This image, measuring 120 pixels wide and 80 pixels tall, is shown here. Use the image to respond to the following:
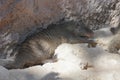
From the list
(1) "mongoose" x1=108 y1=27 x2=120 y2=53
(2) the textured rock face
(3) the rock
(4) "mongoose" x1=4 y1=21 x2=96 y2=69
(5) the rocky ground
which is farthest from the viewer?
(1) "mongoose" x1=108 y1=27 x2=120 y2=53

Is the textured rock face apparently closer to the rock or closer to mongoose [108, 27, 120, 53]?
mongoose [108, 27, 120, 53]

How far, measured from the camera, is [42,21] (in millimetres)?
4246

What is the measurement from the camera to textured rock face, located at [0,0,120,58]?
374 cm

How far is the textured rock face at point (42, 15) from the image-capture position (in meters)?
Result: 3.74

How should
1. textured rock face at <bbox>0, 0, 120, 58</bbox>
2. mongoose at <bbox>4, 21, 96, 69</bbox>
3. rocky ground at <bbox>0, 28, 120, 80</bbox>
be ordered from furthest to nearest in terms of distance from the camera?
1. mongoose at <bbox>4, 21, 96, 69</bbox>
2. textured rock face at <bbox>0, 0, 120, 58</bbox>
3. rocky ground at <bbox>0, 28, 120, 80</bbox>

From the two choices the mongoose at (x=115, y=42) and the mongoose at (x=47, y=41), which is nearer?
the mongoose at (x=47, y=41)

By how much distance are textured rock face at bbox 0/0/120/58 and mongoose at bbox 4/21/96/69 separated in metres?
0.12

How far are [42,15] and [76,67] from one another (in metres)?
1.15

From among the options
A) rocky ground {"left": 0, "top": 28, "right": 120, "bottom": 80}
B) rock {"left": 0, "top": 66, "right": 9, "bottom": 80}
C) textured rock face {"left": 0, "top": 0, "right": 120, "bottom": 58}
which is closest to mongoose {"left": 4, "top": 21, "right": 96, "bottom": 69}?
textured rock face {"left": 0, "top": 0, "right": 120, "bottom": 58}

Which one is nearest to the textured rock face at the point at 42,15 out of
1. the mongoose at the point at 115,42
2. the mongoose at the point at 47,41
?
the mongoose at the point at 47,41

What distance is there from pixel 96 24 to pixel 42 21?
1.15 meters

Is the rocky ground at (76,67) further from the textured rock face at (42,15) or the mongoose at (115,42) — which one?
the textured rock face at (42,15)

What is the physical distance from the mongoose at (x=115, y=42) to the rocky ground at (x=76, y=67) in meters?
0.22

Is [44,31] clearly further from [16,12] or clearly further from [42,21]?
[16,12]
